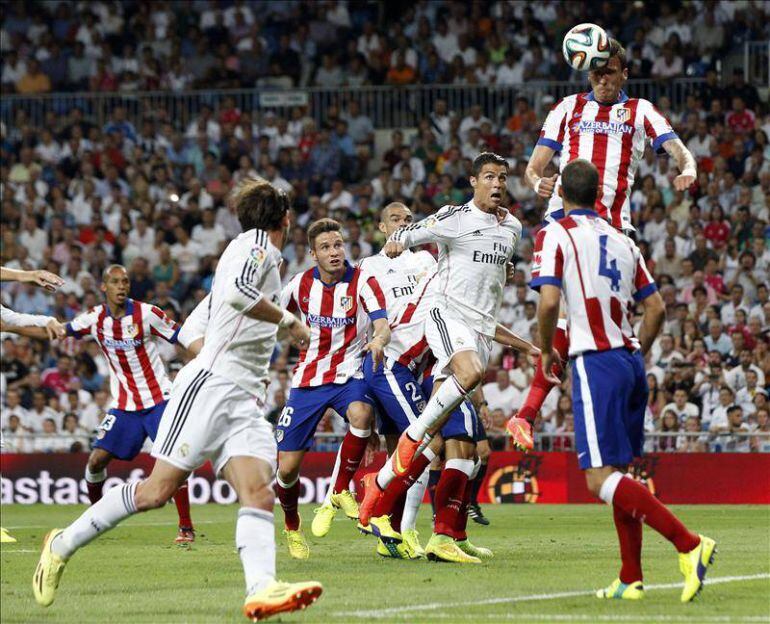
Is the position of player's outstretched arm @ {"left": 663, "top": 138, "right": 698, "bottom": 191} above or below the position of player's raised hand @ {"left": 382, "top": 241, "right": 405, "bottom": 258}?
above

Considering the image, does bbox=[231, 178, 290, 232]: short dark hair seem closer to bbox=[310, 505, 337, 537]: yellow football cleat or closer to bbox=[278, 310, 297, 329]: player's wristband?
bbox=[278, 310, 297, 329]: player's wristband

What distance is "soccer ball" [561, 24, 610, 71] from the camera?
420 inches

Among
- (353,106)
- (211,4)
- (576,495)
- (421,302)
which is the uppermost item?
(211,4)

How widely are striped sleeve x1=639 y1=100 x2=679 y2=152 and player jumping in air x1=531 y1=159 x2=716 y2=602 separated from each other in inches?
100

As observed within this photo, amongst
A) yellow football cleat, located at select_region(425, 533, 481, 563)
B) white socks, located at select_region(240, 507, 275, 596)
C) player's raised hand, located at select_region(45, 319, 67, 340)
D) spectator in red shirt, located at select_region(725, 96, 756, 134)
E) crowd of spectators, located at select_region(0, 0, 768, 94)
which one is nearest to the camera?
white socks, located at select_region(240, 507, 275, 596)

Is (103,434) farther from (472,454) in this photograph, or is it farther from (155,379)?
(472,454)

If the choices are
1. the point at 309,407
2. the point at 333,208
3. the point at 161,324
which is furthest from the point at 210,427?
the point at 333,208

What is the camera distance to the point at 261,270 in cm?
793

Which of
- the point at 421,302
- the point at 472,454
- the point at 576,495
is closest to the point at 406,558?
the point at 472,454

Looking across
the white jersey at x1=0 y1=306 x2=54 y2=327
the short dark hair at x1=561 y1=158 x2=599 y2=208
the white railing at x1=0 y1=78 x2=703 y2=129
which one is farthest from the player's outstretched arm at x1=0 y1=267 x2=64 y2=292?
the white railing at x1=0 y1=78 x2=703 y2=129

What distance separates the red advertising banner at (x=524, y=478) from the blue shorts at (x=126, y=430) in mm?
5919

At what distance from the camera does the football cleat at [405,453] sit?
10.7 meters

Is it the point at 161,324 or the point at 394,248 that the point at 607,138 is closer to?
the point at 394,248

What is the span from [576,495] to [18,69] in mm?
15585
